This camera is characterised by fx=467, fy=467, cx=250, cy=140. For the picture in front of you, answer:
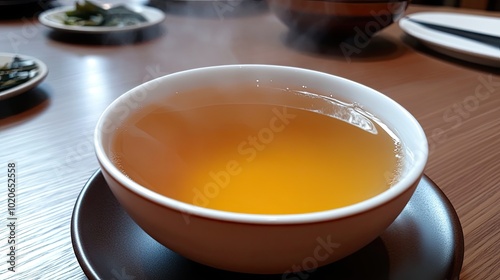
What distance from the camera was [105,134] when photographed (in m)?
0.50

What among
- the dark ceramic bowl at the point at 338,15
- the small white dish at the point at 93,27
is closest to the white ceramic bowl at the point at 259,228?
the dark ceramic bowl at the point at 338,15

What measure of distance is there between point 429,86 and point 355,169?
0.59m

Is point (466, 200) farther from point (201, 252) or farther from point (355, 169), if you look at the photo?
point (201, 252)

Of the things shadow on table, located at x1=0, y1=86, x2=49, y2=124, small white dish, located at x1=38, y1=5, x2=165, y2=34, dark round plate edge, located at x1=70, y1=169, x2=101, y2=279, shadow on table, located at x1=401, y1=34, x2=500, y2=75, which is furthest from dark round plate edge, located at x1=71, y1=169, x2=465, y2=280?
small white dish, located at x1=38, y1=5, x2=165, y2=34

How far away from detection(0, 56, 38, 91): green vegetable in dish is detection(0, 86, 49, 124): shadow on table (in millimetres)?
29

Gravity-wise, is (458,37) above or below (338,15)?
below

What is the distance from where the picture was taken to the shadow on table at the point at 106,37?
1352 millimetres

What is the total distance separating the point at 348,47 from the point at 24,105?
2.76ft

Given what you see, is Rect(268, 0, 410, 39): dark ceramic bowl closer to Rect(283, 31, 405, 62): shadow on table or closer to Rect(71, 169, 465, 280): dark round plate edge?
Rect(283, 31, 405, 62): shadow on table

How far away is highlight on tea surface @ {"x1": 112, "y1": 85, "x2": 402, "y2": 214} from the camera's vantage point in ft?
1.74

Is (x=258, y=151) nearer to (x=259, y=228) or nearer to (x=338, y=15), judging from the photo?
(x=259, y=228)

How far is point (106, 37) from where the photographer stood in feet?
4.55

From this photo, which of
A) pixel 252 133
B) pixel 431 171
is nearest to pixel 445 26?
pixel 431 171

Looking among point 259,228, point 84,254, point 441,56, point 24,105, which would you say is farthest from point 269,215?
point 441,56
